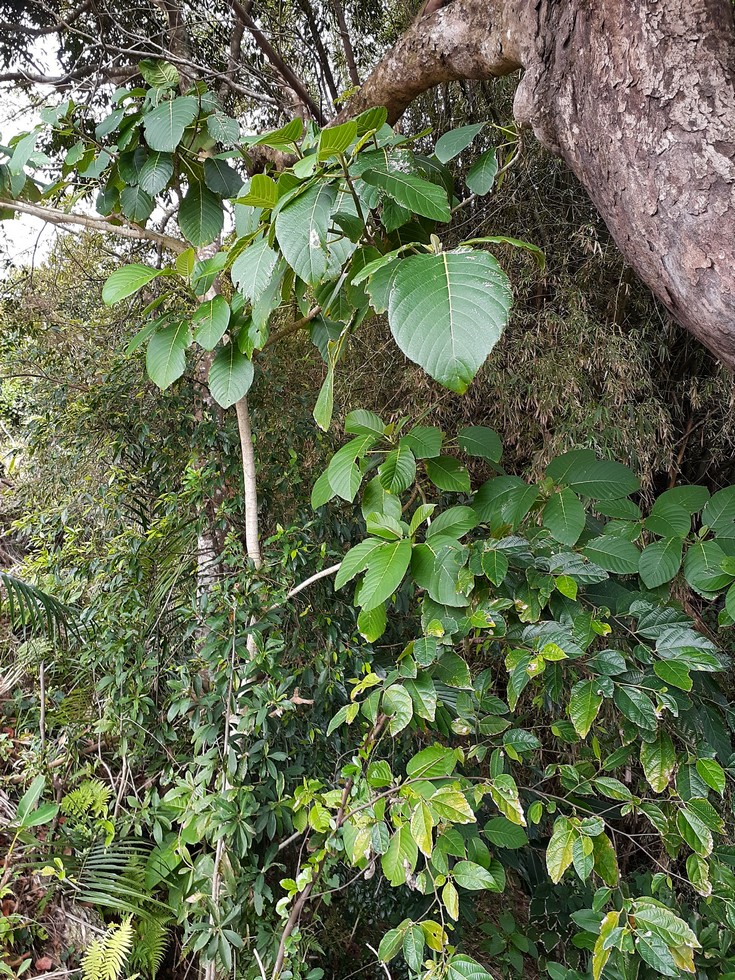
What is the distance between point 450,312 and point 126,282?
675 mm

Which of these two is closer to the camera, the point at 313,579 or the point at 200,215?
the point at 313,579

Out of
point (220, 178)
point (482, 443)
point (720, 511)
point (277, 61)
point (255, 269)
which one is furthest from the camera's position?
point (277, 61)

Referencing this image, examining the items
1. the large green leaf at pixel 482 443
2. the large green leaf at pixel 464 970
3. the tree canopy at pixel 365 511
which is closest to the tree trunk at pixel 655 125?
the tree canopy at pixel 365 511

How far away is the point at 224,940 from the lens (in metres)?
1.29

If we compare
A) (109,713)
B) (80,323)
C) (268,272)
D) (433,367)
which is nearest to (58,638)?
(109,713)

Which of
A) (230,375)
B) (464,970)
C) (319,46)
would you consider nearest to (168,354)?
(230,375)

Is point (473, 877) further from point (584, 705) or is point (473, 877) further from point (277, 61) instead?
point (277, 61)

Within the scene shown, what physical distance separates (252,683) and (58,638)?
87 cm

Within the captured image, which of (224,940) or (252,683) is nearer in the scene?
(224,940)

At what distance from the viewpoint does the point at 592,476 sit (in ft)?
3.45

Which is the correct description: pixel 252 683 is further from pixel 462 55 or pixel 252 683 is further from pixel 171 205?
pixel 171 205

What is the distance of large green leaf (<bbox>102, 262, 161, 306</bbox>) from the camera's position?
106 centimetres

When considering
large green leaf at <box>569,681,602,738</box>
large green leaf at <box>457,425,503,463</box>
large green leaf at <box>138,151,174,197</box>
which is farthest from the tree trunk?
large green leaf at <box>138,151,174,197</box>

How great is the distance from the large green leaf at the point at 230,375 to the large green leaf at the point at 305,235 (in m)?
0.32
